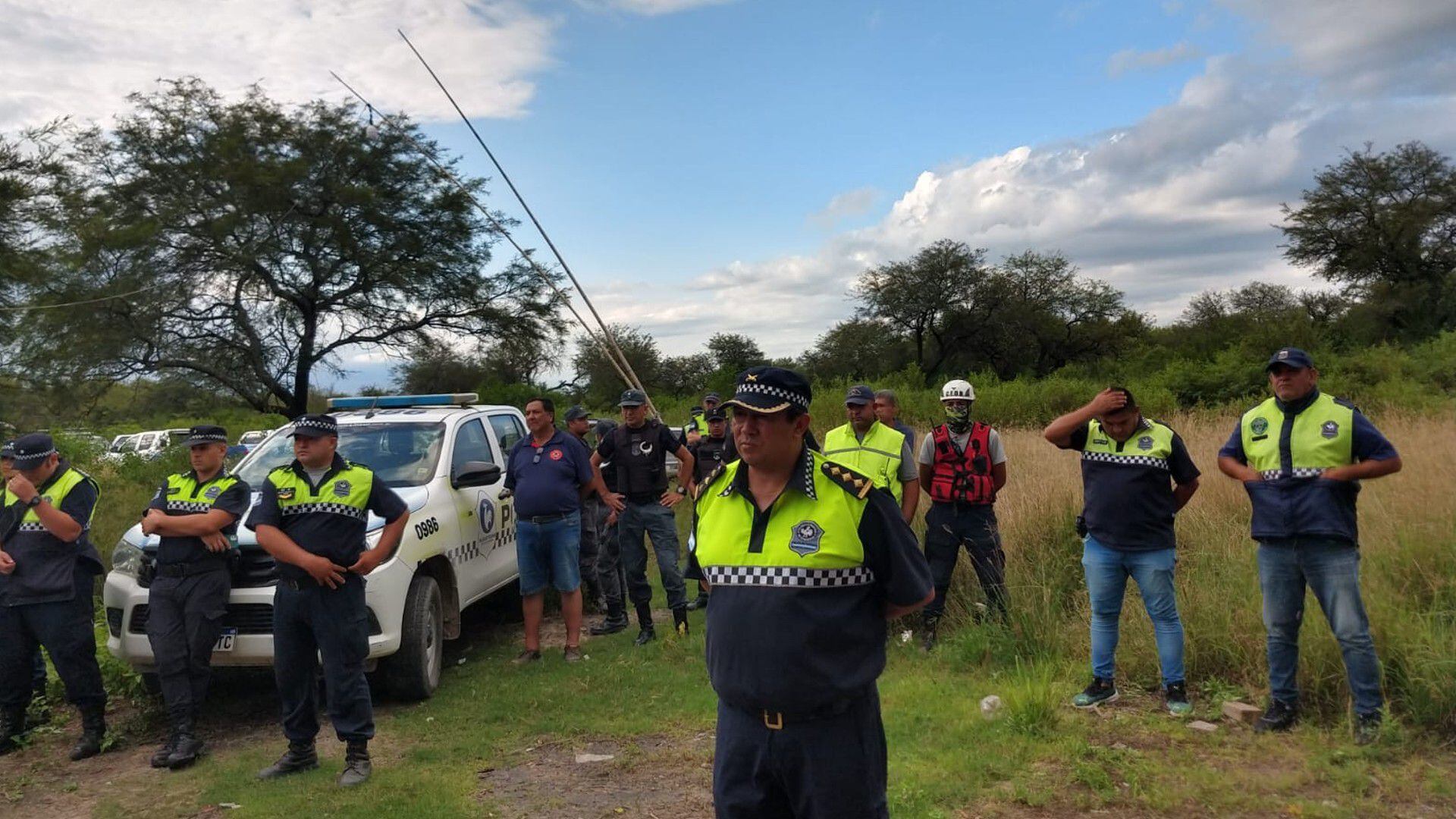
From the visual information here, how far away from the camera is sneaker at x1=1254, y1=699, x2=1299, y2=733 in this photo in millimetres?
4871

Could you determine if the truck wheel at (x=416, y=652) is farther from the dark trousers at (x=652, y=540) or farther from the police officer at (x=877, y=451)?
the police officer at (x=877, y=451)

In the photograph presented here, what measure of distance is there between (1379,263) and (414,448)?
36998mm

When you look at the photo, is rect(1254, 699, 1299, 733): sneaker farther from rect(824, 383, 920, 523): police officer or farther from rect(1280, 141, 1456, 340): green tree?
rect(1280, 141, 1456, 340): green tree

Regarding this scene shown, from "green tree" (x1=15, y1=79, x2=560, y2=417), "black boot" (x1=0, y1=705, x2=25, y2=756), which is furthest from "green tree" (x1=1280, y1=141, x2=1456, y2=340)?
"black boot" (x1=0, y1=705, x2=25, y2=756)

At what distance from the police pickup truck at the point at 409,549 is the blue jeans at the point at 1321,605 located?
4756 millimetres

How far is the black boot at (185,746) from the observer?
16.8 feet

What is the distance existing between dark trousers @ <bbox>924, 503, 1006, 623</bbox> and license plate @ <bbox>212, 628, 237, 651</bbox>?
4.32 meters

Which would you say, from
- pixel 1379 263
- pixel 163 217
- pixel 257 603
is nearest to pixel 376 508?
pixel 257 603

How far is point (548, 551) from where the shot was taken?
23.3 feet

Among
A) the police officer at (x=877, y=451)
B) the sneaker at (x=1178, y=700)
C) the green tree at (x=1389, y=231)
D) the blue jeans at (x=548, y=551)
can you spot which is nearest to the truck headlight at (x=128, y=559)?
the blue jeans at (x=548, y=551)

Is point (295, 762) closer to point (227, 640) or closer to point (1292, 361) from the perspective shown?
point (227, 640)

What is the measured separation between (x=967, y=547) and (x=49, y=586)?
5622 millimetres

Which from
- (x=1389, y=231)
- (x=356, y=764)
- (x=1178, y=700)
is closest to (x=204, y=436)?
(x=356, y=764)

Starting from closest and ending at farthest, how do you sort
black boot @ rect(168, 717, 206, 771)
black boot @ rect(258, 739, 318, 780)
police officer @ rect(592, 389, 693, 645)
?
black boot @ rect(258, 739, 318, 780) < black boot @ rect(168, 717, 206, 771) < police officer @ rect(592, 389, 693, 645)
